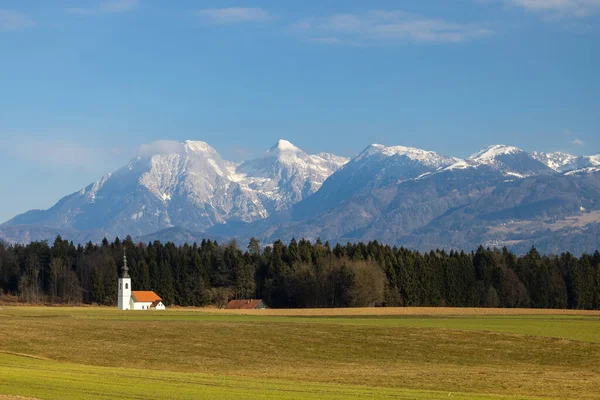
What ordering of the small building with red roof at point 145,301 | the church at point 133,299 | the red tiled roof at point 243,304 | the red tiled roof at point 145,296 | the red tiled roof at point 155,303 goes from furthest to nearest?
the red tiled roof at point 155,303, the red tiled roof at point 145,296, the small building with red roof at point 145,301, the church at point 133,299, the red tiled roof at point 243,304

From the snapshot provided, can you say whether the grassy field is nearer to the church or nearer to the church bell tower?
the church bell tower

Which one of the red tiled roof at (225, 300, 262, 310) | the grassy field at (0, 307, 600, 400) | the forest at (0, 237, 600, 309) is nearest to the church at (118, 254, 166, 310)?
the forest at (0, 237, 600, 309)

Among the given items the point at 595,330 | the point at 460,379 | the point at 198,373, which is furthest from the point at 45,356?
the point at 595,330

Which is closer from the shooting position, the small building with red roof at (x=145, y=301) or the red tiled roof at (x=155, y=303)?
the small building with red roof at (x=145, y=301)

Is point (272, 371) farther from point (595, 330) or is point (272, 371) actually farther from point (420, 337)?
point (595, 330)

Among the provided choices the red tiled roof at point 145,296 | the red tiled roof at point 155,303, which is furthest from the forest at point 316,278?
the red tiled roof at point 155,303

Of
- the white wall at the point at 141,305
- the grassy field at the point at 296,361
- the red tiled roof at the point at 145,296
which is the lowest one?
the grassy field at the point at 296,361

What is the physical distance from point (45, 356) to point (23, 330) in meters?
15.1

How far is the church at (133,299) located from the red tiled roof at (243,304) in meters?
13.1

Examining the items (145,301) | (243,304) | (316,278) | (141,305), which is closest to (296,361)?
(243,304)

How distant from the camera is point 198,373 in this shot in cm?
5031

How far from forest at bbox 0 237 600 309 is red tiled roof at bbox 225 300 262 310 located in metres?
7.88

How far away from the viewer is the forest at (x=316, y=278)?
167250mm

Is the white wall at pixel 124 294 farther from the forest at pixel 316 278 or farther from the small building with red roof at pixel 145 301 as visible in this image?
the forest at pixel 316 278
